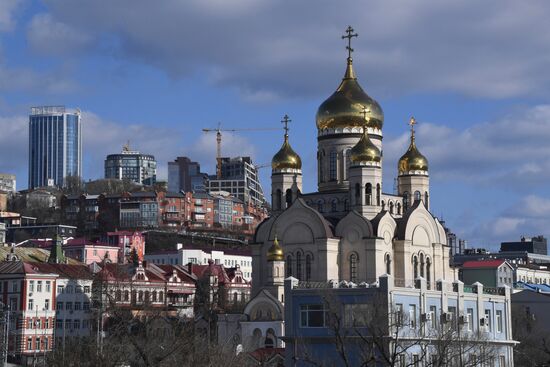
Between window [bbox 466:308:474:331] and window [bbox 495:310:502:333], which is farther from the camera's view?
window [bbox 495:310:502:333]

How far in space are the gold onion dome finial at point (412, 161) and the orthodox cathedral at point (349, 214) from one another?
5 centimetres

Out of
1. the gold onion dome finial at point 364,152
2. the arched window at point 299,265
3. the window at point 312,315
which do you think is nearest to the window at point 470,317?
the window at point 312,315

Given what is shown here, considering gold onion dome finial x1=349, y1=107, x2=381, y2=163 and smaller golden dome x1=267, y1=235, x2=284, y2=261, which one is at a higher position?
gold onion dome finial x1=349, y1=107, x2=381, y2=163

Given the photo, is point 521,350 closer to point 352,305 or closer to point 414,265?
point 414,265

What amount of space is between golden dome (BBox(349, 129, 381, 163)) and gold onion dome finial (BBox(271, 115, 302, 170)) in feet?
15.9

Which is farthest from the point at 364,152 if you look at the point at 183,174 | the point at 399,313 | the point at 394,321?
the point at 183,174

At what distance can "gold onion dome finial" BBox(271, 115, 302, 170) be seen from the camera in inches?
2434

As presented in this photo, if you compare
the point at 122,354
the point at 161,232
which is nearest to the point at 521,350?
the point at 122,354

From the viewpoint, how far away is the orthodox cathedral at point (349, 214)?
56.3 m

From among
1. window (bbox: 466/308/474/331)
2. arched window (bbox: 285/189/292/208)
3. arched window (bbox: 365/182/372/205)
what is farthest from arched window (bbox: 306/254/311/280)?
window (bbox: 466/308/474/331)

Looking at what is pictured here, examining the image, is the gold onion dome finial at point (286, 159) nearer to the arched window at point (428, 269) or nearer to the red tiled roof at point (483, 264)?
the arched window at point (428, 269)

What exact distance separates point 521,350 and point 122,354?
23840mm

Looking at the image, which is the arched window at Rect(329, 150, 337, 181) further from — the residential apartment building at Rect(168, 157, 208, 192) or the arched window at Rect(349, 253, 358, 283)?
the residential apartment building at Rect(168, 157, 208, 192)

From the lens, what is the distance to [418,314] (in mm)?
41062
